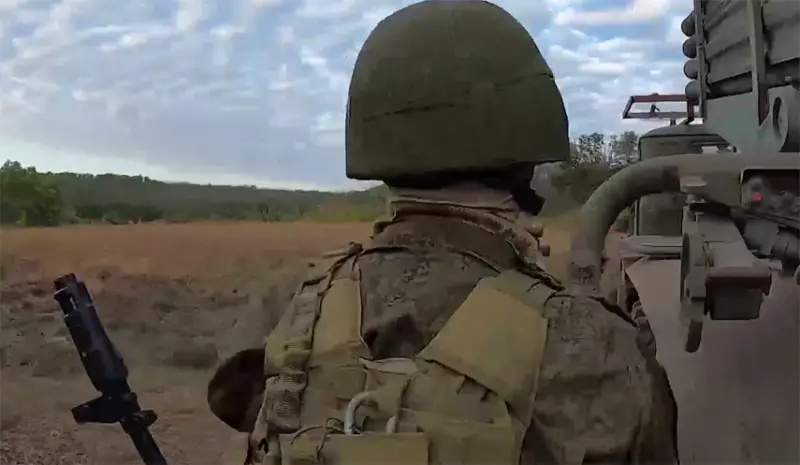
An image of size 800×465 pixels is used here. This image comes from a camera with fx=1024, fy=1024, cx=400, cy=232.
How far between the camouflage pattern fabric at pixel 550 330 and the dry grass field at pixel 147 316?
17.2ft

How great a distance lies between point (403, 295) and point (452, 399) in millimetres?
242

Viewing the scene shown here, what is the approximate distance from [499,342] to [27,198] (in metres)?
11.1

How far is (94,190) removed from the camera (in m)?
14.3

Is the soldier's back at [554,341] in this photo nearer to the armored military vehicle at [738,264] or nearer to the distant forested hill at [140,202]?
the armored military vehicle at [738,264]

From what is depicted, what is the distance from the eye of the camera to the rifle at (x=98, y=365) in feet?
13.7

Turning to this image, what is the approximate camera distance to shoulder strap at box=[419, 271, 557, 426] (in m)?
1.56

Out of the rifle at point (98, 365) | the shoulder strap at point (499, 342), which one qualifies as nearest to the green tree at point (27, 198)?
the rifle at point (98, 365)

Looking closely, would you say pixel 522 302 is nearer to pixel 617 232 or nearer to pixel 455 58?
pixel 455 58

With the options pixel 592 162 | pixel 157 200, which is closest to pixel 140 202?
pixel 157 200

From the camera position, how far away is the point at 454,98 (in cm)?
177

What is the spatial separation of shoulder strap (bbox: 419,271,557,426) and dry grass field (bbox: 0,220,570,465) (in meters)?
5.42

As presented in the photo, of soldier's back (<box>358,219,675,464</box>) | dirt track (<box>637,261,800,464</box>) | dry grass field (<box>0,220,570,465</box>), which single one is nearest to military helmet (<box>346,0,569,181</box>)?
soldier's back (<box>358,219,675,464</box>)

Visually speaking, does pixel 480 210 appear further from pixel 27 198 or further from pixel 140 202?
pixel 140 202

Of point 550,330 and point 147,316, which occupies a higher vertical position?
point 550,330
